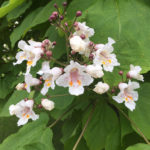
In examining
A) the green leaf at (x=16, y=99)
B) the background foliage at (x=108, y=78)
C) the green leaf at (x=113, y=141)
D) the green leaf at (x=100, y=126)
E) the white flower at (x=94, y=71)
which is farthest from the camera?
the green leaf at (x=16, y=99)

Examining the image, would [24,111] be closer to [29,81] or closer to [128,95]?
[29,81]

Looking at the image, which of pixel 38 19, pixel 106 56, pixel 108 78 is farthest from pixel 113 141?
pixel 38 19

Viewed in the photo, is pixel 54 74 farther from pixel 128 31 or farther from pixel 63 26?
pixel 128 31

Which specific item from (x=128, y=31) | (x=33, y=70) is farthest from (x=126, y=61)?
(x=33, y=70)

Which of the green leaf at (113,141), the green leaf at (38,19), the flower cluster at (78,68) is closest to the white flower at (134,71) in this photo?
the flower cluster at (78,68)

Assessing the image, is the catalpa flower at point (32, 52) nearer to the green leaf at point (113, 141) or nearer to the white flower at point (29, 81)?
the white flower at point (29, 81)

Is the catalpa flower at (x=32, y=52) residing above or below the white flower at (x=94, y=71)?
above
